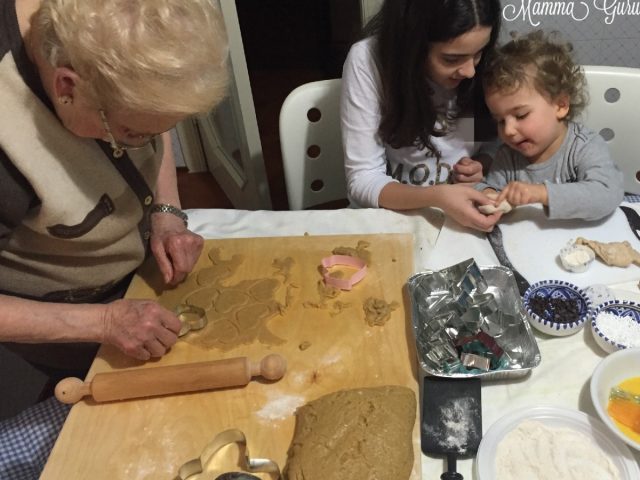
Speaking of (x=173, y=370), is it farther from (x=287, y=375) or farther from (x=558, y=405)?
(x=558, y=405)

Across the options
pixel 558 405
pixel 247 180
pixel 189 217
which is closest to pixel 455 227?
pixel 558 405

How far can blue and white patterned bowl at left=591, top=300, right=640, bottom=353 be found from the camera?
896 millimetres

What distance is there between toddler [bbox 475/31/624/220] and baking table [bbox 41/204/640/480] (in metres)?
0.10

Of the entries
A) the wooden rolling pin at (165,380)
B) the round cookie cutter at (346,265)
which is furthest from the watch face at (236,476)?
the round cookie cutter at (346,265)

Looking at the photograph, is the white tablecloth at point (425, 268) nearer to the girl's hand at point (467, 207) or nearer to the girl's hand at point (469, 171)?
the girl's hand at point (467, 207)

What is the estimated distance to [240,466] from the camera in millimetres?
790

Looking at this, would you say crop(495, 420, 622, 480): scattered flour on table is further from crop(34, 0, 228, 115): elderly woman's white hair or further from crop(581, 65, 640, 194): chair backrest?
crop(581, 65, 640, 194): chair backrest

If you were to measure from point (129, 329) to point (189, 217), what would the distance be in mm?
461

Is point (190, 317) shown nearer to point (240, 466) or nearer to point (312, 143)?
point (240, 466)

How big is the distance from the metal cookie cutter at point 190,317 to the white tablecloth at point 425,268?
269mm

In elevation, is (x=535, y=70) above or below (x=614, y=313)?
above

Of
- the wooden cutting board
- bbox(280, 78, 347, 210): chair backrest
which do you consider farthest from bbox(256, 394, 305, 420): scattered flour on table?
bbox(280, 78, 347, 210): chair backrest

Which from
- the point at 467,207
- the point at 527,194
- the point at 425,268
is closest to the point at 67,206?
the point at 425,268

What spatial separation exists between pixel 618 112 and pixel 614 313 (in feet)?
2.19
